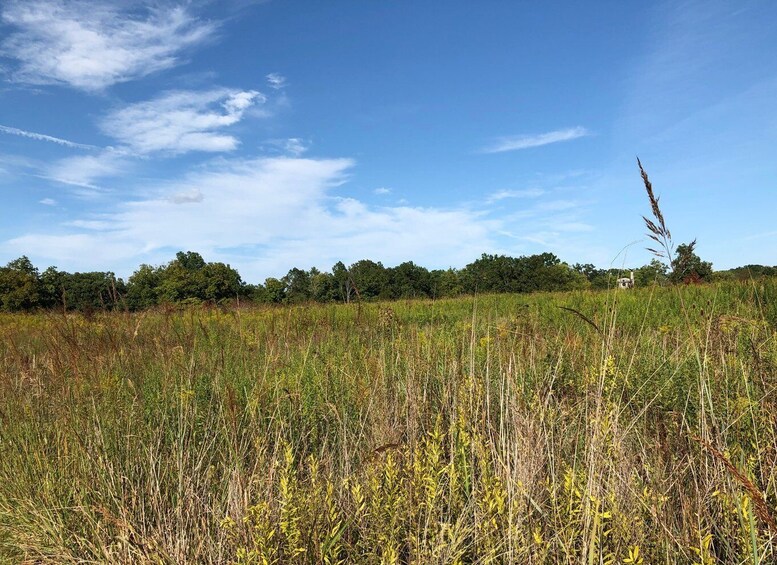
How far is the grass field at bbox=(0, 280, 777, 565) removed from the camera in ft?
5.74

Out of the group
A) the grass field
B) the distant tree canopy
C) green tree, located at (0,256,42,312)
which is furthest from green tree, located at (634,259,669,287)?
green tree, located at (0,256,42,312)

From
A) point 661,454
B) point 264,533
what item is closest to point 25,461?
point 264,533

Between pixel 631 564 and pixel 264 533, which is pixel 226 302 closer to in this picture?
pixel 264 533

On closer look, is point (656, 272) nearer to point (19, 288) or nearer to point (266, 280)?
point (19, 288)

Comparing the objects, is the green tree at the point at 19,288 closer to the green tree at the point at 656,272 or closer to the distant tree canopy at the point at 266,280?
the distant tree canopy at the point at 266,280

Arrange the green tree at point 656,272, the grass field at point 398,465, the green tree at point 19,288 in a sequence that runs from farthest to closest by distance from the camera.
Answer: the green tree at point 19,288
the green tree at point 656,272
the grass field at point 398,465

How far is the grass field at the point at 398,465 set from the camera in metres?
1.75

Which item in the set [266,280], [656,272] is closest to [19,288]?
[266,280]

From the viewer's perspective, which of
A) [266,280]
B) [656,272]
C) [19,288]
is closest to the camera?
[656,272]

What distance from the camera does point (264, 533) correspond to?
5.31 ft

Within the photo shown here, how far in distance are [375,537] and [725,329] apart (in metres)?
4.29

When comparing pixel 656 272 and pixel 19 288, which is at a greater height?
pixel 19 288

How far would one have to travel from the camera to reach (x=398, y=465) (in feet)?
7.90

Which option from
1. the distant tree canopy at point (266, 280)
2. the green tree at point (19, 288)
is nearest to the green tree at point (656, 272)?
the distant tree canopy at point (266, 280)
